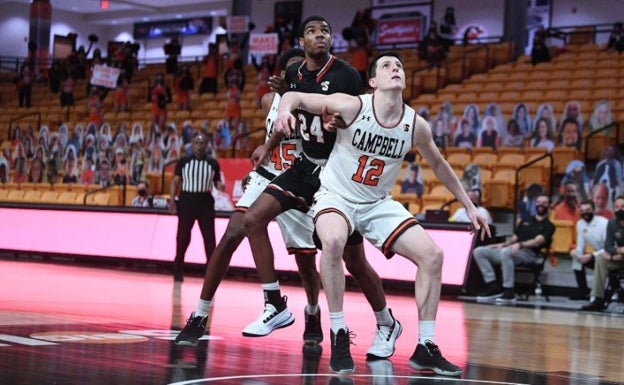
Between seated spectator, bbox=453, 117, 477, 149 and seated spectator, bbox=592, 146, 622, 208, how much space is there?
9.88ft

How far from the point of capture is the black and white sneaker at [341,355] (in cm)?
504

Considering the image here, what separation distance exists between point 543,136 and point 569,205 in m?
2.31

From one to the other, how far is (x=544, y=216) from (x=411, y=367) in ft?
25.9

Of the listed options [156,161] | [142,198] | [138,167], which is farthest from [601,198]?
[138,167]

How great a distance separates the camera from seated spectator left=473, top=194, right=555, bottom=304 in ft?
41.9

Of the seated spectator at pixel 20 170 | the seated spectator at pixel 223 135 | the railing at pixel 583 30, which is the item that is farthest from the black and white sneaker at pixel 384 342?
the railing at pixel 583 30

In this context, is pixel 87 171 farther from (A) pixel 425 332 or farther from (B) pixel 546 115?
(A) pixel 425 332

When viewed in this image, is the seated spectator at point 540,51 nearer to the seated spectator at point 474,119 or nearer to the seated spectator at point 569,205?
the seated spectator at point 474,119

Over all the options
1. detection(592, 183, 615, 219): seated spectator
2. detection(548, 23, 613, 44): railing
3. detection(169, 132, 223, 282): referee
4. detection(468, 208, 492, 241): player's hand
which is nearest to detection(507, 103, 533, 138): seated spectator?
detection(592, 183, 615, 219): seated spectator

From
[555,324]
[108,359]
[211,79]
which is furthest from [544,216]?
[211,79]

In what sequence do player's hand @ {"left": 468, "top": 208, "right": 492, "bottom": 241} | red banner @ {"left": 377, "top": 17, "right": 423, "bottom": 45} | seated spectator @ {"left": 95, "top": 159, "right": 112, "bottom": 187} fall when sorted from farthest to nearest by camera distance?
red banner @ {"left": 377, "top": 17, "right": 423, "bottom": 45}
seated spectator @ {"left": 95, "top": 159, "right": 112, "bottom": 187}
player's hand @ {"left": 468, "top": 208, "right": 492, "bottom": 241}

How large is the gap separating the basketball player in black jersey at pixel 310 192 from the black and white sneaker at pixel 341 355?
1.72 feet

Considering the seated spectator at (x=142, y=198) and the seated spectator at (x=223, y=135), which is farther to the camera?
the seated spectator at (x=223, y=135)

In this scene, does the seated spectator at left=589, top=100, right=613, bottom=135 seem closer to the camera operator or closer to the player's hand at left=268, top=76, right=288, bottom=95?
the player's hand at left=268, top=76, right=288, bottom=95
